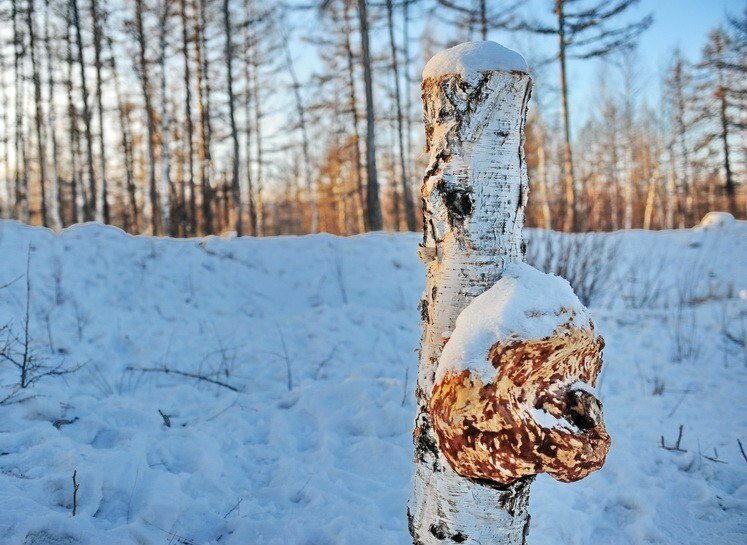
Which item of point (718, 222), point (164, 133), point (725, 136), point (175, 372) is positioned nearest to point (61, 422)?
point (175, 372)

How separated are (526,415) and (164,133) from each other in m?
11.4

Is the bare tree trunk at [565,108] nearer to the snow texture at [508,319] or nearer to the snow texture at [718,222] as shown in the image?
the snow texture at [718,222]

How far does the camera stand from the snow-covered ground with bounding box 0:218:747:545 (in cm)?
215

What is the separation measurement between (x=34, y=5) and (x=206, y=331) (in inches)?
603

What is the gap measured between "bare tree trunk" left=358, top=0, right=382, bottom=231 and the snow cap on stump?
8159 millimetres

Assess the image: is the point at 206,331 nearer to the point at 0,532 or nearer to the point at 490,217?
the point at 0,532

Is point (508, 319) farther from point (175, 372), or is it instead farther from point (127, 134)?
point (127, 134)

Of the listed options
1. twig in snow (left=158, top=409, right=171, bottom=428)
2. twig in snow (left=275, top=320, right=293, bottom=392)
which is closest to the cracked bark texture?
twig in snow (left=158, top=409, right=171, bottom=428)

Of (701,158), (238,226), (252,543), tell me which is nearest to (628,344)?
(252,543)

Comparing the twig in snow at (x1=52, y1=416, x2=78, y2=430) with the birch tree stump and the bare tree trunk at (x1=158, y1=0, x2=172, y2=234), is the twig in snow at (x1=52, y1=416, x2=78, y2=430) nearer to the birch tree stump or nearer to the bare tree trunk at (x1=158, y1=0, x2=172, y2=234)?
the birch tree stump

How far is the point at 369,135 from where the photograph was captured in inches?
355

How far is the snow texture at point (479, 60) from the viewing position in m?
1.10

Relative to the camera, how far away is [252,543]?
6.67ft

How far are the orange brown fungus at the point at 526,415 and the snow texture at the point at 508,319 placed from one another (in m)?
0.02
